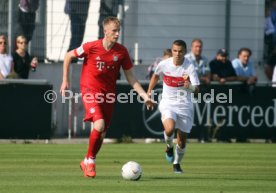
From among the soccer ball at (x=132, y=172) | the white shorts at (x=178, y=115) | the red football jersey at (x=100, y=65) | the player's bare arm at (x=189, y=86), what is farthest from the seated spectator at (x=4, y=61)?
the soccer ball at (x=132, y=172)

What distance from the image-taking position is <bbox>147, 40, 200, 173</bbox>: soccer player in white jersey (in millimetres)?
15703

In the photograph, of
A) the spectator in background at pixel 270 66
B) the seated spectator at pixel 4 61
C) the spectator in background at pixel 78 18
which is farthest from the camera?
the spectator in background at pixel 270 66

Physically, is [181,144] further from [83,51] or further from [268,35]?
[268,35]

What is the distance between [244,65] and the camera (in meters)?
23.9

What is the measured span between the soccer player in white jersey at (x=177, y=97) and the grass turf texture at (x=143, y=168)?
57cm

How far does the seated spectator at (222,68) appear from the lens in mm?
23234

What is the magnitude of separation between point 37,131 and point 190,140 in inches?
153

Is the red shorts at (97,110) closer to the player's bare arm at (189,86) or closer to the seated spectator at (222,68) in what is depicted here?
the player's bare arm at (189,86)

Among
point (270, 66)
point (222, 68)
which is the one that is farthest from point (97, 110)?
point (270, 66)

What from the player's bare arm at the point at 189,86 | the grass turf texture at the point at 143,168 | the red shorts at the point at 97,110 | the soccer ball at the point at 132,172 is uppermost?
the player's bare arm at the point at 189,86

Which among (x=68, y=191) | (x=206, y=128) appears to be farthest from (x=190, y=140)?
(x=68, y=191)

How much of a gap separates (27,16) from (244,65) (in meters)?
5.45

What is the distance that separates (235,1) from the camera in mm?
25359

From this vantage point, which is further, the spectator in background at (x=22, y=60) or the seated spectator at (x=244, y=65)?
the seated spectator at (x=244, y=65)
